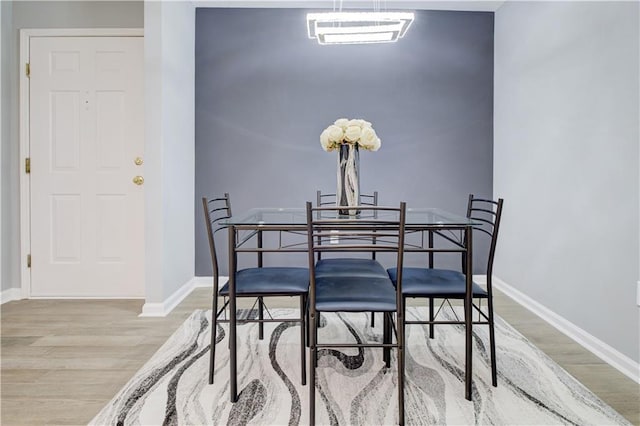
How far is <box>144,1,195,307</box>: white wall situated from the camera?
2.97 metres

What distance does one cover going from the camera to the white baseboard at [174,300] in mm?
3025

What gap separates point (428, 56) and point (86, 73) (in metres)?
2.94

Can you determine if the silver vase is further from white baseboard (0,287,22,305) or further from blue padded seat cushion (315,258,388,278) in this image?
white baseboard (0,287,22,305)

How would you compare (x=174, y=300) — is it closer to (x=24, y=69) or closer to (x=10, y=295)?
(x=10, y=295)

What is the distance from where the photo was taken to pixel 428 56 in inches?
152

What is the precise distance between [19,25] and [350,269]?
10.9 feet

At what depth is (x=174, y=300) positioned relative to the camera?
3.29 metres

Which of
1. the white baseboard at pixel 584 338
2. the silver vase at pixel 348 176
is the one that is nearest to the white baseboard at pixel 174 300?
the silver vase at pixel 348 176

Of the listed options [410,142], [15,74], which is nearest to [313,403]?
A: [410,142]

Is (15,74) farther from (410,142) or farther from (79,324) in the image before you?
(410,142)

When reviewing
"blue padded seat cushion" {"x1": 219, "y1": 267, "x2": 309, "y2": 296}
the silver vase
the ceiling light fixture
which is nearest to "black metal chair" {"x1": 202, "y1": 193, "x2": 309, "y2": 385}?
"blue padded seat cushion" {"x1": 219, "y1": 267, "x2": 309, "y2": 296}

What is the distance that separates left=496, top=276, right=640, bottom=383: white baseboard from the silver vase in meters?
1.55

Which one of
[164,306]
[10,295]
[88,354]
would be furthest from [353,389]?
[10,295]

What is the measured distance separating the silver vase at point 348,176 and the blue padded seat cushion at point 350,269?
31cm
